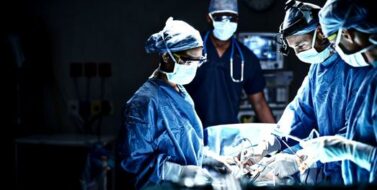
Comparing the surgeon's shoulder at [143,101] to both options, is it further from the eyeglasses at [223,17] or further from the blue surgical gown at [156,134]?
the eyeglasses at [223,17]

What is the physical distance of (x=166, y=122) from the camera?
182 centimetres

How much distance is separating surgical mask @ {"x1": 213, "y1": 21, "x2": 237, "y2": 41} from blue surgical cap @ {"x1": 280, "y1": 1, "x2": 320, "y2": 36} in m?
1.19

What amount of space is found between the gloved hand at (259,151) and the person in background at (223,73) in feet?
3.17

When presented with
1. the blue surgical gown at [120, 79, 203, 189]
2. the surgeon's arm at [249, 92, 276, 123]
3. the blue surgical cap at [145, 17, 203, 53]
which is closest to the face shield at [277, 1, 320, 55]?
the blue surgical cap at [145, 17, 203, 53]

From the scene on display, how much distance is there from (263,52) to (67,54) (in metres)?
1.61

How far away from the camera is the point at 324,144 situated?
146 cm

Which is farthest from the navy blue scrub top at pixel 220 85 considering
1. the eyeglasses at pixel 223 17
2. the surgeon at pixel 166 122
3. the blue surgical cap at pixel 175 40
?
the blue surgical cap at pixel 175 40

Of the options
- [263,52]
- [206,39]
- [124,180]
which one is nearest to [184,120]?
[206,39]

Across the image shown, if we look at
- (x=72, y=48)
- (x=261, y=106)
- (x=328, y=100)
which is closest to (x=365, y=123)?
(x=328, y=100)

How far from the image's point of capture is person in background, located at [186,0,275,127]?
2.89 metres

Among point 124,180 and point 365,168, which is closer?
point 365,168

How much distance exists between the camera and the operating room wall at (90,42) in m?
3.80

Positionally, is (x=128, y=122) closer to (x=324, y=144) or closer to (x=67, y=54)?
(x=324, y=144)

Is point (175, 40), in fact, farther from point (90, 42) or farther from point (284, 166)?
point (90, 42)
